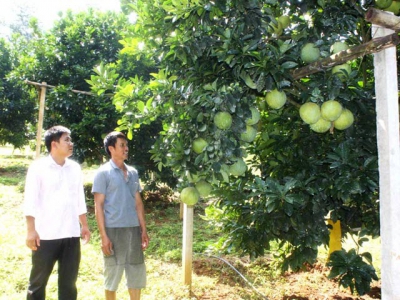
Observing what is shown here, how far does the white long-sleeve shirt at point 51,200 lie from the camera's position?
2863mm

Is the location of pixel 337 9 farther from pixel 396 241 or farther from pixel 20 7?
pixel 20 7

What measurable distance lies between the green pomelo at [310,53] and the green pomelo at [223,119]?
49 cm

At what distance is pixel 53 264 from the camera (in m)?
2.94

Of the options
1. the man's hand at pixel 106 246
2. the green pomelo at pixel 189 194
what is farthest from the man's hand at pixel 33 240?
the green pomelo at pixel 189 194

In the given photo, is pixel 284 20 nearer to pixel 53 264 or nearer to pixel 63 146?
pixel 63 146

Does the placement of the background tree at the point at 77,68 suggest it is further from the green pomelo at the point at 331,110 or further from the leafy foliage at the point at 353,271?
the green pomelo at the point at 331,110

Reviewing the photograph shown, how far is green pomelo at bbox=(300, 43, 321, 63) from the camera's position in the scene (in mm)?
1889

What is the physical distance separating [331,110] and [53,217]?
2.08 m

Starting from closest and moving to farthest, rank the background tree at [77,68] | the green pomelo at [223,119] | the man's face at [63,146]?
the green pomelo at [223,119] < the man's face at [63,146] < the background tree at [77,68]

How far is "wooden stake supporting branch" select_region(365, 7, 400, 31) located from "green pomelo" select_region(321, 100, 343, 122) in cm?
40

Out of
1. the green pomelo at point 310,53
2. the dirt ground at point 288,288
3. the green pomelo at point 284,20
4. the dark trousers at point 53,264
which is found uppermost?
the green pomelo at point 284,20

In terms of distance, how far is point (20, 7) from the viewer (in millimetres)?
32531

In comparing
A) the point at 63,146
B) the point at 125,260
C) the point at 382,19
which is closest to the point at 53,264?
the point at 125,260

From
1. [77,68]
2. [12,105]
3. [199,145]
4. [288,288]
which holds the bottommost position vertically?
[288,288]
